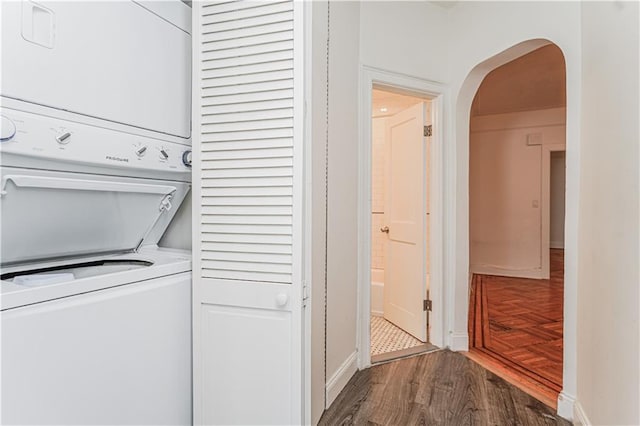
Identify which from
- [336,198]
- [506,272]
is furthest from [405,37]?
[506,272]

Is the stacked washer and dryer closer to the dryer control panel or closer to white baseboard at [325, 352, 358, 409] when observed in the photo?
the dryer control panel

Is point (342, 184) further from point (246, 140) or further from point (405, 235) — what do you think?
point (405, 235)

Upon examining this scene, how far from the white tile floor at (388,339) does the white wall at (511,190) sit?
126 inches

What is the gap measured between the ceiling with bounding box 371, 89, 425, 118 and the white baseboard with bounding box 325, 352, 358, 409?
226cm

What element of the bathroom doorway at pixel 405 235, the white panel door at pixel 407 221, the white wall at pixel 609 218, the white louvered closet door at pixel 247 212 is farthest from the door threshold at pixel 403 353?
the white louvered closet door at pixel 247 212

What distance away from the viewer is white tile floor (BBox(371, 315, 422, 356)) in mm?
2939

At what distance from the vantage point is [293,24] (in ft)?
4.66

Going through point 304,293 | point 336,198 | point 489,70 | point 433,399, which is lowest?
point 433,399

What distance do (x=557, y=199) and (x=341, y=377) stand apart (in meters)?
7.64

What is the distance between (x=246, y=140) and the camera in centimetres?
151

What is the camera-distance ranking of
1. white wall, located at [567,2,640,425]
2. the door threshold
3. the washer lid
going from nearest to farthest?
the washer lid → white wall, located at [567,2,640,425] → the door threshold

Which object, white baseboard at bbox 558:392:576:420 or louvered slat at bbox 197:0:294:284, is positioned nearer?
louvered slat at bbox 197:0:294:284

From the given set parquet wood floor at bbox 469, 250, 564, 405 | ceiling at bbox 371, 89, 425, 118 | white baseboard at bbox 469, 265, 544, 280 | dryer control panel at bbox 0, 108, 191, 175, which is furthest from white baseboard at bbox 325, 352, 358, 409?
white baseboard at bbox 469, 265, 544, 280

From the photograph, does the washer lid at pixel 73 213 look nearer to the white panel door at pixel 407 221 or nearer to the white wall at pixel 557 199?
the white panel door at pixel 407 221
